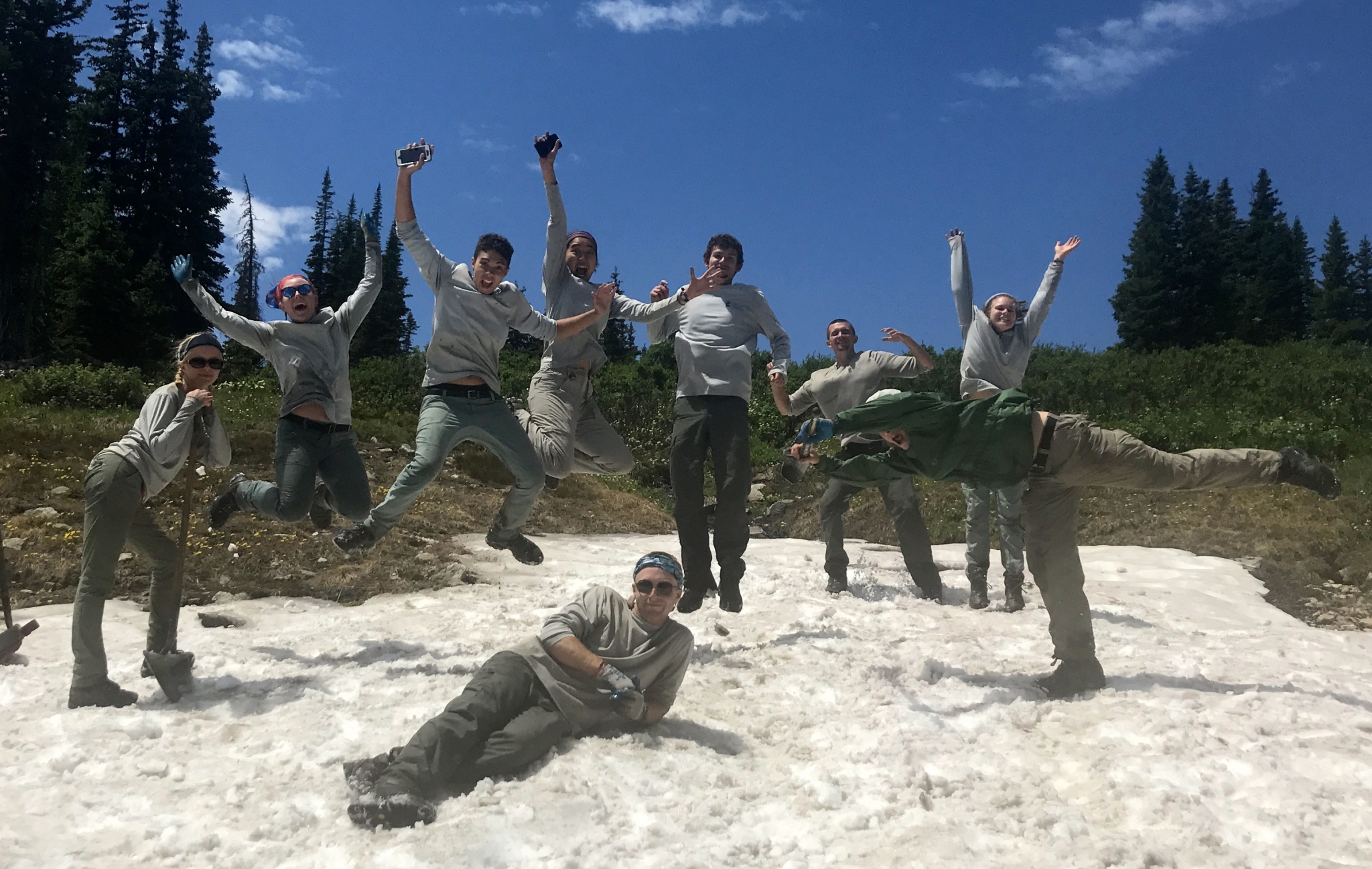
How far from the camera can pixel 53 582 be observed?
834 cm

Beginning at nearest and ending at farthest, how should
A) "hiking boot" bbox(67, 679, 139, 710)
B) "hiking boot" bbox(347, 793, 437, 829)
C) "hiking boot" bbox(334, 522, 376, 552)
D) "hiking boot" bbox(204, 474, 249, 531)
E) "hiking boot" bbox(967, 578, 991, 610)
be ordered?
"hiking boot" bbox(347, 793, 437, 829) → "hiking boot" bbox(67, 679, 139, 710) → "hiking boot" bbox(334, 522, 376, 552) → "hiking boot" bbox(204, 474, 249, 531) → "hiking boot" bbox(967, 578, 991, 610)

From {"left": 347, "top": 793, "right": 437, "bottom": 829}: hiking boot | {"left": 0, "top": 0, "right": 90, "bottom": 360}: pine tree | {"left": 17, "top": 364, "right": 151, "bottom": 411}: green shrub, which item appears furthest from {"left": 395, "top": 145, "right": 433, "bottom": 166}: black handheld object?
{"left": 0, "top": 0, "right": 90, "bottom": 360}: pine tree

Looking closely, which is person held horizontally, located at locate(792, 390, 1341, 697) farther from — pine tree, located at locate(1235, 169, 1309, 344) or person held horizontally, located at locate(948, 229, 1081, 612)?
pine tree, located at locate(1235, 169, 1309, 344)

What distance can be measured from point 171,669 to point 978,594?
6331mm

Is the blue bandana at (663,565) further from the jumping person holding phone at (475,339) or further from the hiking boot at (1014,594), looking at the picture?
the hiking boot at (1014,594)

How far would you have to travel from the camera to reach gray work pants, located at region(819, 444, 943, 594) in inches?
340

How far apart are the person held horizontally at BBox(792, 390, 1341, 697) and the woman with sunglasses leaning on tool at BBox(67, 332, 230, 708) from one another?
140 inches

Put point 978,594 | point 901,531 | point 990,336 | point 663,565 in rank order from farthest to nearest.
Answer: point 901,531 < point 978,594 < point 990,336 < point 663,565

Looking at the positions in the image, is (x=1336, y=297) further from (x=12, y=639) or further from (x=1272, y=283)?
(x=12, y=639)

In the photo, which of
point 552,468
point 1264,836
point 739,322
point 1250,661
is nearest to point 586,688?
point 552,468

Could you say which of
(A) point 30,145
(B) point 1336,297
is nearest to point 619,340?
(A) point 30,145

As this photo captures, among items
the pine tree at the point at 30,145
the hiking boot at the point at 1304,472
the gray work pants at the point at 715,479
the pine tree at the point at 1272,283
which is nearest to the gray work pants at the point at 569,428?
the gray work pants at the point at 715,479

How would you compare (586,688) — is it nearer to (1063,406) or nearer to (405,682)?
(405,682)

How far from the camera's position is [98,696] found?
5.07m
